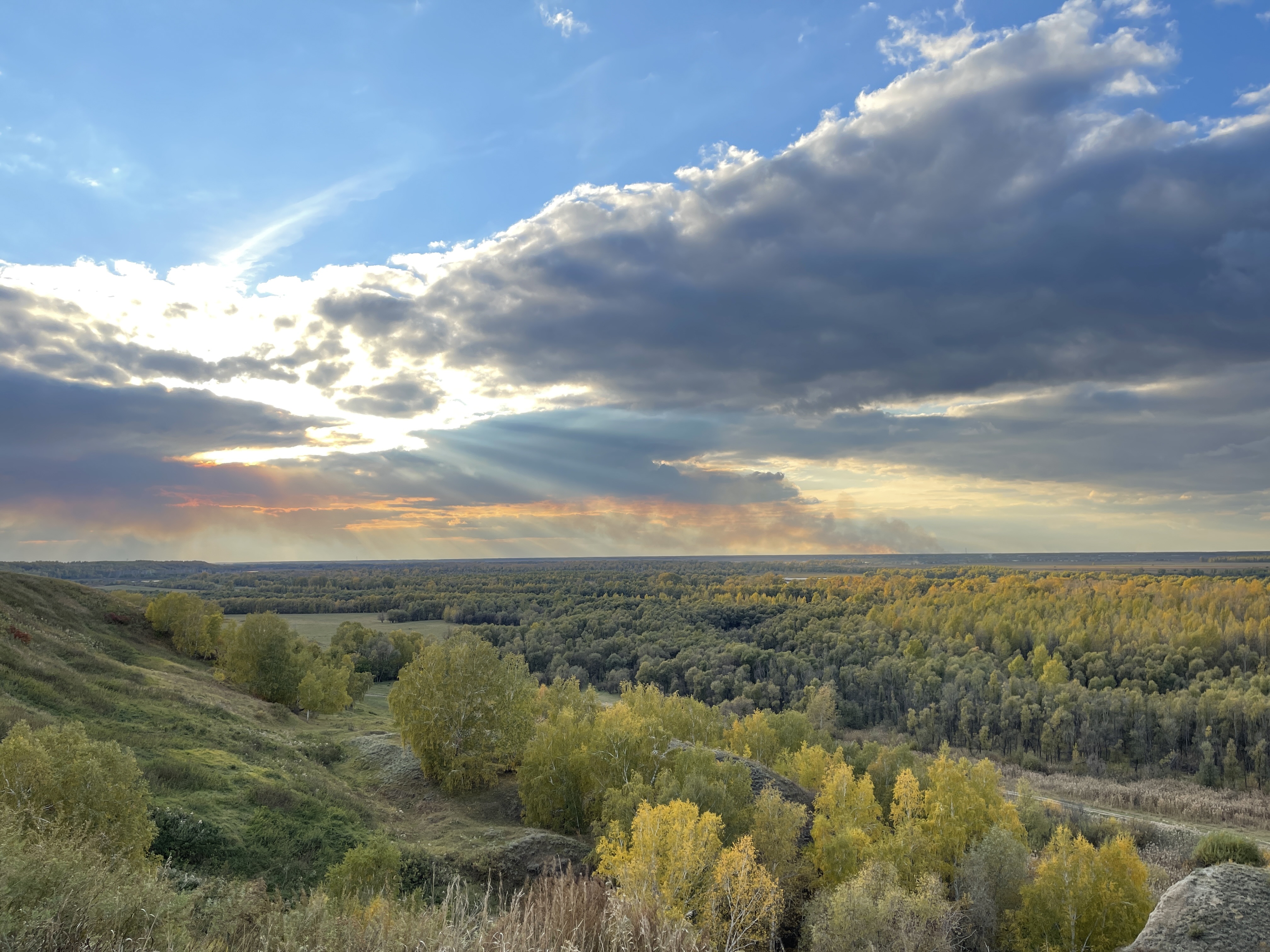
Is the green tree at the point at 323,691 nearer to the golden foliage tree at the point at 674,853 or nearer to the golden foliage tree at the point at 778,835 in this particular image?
the golden foliage tree at the point at 674,853

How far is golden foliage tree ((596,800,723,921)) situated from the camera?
25719 mm

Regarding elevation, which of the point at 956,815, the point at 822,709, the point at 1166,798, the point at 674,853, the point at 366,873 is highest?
the point at 366,873

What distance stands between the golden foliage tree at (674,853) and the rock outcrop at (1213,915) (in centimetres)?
1655

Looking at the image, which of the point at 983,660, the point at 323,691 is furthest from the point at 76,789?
the point at 983,660

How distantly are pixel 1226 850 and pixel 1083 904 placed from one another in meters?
21.8

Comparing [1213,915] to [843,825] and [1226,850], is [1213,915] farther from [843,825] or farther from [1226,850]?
[1226,850]

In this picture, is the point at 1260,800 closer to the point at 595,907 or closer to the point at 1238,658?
the point at 1238,658

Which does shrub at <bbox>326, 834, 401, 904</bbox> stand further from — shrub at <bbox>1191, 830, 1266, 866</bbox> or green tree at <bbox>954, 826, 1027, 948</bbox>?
shrub at <bbox>1191, 830, 1266, 866</bbox>

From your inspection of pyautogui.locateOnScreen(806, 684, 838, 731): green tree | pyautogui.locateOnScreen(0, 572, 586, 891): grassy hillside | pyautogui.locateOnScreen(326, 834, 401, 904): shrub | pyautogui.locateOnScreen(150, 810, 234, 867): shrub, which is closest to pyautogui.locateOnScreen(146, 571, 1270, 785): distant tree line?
pyautogui.locateOnScreen(806, 684, 838, 731): green tree

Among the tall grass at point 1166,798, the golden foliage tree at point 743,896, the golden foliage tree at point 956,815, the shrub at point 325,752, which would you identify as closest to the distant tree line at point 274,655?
the shrub at point 325,752

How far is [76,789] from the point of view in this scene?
17953mm

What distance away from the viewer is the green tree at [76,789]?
1661 centimetres

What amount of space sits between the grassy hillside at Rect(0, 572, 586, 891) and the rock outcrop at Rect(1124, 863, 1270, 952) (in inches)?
1071

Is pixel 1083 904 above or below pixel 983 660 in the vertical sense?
above
